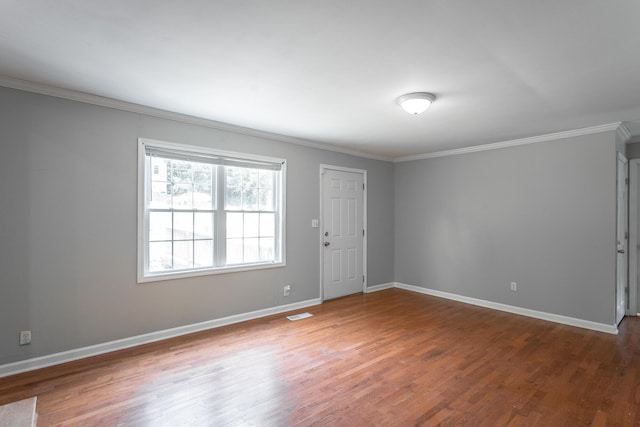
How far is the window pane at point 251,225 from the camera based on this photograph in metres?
4.25

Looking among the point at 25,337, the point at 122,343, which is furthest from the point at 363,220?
the point at 25,337

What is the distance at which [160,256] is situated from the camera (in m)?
3.54

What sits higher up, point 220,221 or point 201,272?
point 220,221

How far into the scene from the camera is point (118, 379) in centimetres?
263

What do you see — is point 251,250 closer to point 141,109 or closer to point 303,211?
point 303,211

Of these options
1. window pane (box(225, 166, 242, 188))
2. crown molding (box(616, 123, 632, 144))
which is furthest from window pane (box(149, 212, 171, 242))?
crown molding (box(616, 123, 632, 144))

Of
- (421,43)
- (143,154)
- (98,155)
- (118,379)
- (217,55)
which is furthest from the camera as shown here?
(143,154)

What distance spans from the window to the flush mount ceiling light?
2053 millimetres

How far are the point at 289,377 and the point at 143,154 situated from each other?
2735 millimetres

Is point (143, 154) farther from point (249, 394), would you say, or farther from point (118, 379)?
point (249, 394)

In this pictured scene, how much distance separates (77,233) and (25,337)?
0.97 metres

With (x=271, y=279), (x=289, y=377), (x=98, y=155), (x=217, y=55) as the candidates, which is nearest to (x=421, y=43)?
(x=217, y=55)

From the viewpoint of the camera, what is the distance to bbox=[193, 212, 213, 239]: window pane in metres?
3.79

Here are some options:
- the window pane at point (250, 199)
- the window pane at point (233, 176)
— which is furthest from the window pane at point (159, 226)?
the window pane at point (250, 199)
